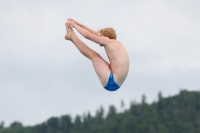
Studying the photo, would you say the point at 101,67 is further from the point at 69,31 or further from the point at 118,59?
the point at 69,31

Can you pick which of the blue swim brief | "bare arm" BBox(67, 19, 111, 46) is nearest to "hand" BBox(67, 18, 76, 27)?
"bare arm" BBox(67, 19, 111, 46)

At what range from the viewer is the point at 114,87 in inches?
1078

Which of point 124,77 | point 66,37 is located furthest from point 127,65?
point 66,37

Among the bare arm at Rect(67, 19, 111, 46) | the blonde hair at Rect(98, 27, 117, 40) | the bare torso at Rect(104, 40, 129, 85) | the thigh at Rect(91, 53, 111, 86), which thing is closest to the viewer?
the bare arm at Rect(67, 19, 111, 46)

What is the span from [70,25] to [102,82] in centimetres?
221

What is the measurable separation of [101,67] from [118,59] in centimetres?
64

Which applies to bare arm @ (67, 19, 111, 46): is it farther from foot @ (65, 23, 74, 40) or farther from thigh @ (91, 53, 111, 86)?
thigh @ (91, 53, 111, 86)

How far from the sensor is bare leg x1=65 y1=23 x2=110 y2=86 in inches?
1065

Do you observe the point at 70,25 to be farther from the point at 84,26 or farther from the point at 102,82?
the point at 102,82

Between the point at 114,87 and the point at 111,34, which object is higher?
the point at 111,34

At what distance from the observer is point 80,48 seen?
88.6 feet

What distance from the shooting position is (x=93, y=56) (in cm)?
2712

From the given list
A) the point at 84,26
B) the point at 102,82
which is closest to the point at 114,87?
the point at 102,82

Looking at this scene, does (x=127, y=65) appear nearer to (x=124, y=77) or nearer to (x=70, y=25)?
(x=124, y=77)
